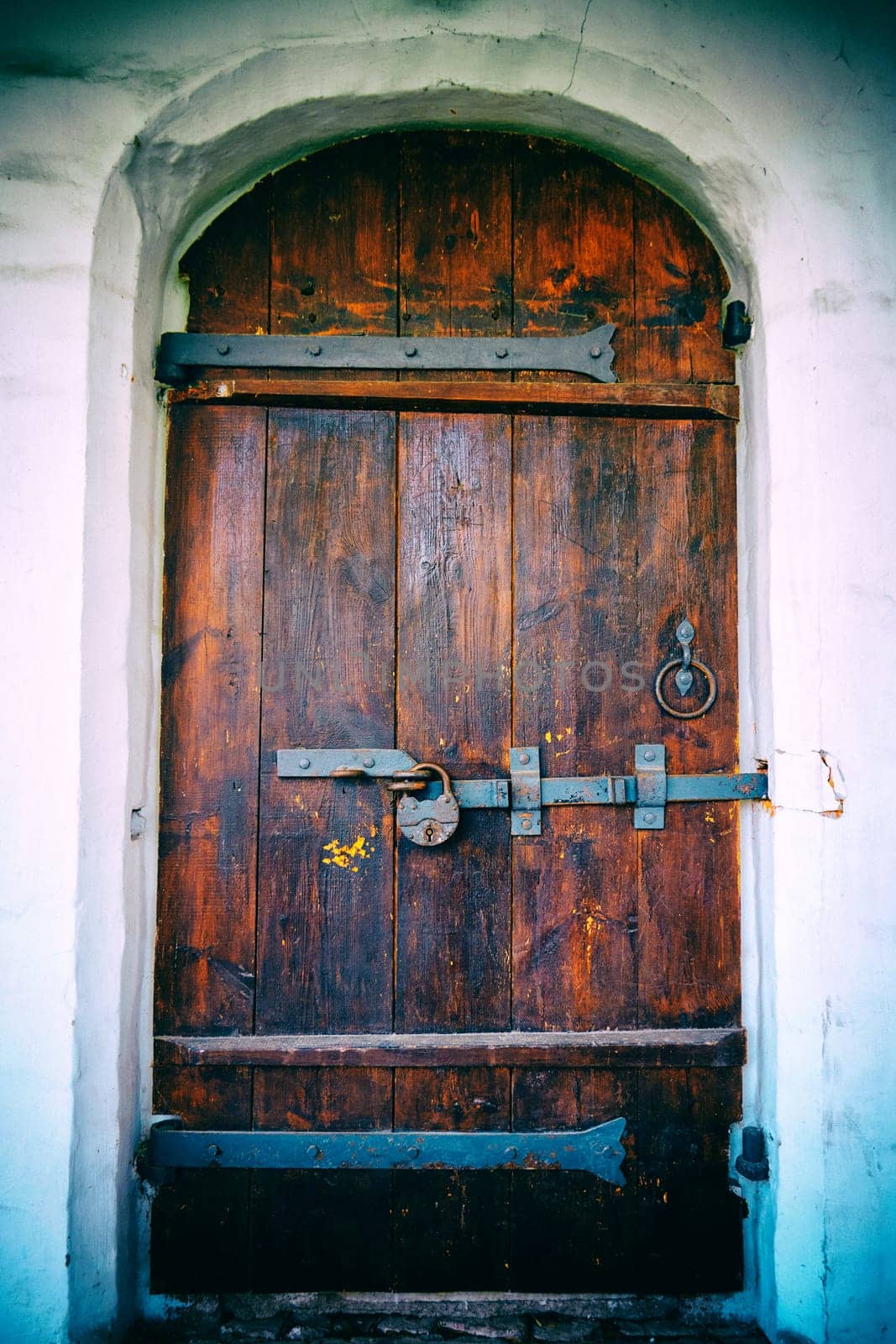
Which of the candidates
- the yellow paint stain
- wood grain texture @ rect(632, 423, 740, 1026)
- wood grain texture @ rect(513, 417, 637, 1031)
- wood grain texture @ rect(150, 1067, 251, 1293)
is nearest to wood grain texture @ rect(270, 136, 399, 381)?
wood grain texture @ rect(513, 417, 637, 1031)

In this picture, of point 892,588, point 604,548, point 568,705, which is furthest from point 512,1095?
point 892,588

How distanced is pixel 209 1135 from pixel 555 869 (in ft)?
2.73

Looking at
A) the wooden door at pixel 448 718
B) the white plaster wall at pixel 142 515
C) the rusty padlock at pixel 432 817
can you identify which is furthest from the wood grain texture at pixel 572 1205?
the rusty padlock at pixel 432 817

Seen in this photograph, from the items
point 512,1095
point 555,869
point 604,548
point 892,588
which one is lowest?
point 512,1095

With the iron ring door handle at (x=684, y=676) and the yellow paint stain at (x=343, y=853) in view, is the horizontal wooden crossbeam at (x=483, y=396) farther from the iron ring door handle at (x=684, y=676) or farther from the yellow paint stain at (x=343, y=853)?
the yellow paint stain at (x=343, y=853)

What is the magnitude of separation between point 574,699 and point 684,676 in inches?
8.8

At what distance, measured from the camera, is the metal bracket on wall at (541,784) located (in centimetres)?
147

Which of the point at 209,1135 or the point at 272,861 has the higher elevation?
the point at 272,861

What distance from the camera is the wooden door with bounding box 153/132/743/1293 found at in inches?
57.2

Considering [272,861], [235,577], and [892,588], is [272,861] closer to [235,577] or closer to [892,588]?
[235,577]

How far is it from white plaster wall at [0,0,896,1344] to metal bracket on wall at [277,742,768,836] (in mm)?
151

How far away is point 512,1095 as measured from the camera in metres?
1.46

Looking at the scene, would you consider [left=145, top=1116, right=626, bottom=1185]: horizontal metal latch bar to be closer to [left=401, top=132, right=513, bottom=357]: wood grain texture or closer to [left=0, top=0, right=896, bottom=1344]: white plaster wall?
[left=0, top=0, right=896, bottom=1344]: white plaster wall

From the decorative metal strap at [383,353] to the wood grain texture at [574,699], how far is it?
12 centimetres
